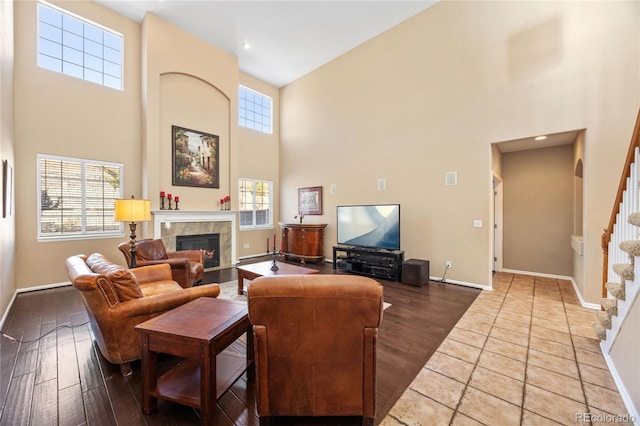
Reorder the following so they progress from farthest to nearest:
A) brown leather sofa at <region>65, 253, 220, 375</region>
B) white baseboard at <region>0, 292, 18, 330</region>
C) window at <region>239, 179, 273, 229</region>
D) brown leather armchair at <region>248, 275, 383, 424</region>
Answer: window at <region>239, 179, 273, 229</region>
white baseboard at <region>0, 292, 18, 330</region>
brown leather sofa at <region>65, 253, 220, 375</region>
brown leather armchair at <region>248, 275, 383, 424</region>

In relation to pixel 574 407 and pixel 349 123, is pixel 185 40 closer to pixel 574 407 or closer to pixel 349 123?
pixel 349 123

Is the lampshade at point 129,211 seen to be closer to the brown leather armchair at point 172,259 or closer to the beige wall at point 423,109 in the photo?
the brown leather armchair at point 172,259

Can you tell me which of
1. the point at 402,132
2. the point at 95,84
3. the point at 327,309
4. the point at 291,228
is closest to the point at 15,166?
the point at 95,84

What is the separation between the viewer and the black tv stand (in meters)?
4.58

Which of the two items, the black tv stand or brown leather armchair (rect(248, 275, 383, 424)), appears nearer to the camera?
brown leather armchair (rect(248, 275, 383, 424))

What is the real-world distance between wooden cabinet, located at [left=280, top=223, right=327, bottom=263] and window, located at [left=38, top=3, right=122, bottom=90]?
15.3 ft

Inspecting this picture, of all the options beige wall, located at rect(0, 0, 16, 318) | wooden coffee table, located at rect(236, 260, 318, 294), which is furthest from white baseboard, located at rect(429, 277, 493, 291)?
beige wall, located at rect(0, 0, 16, 318)

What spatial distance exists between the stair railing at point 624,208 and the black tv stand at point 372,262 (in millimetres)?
2504

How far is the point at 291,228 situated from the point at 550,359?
5.10m

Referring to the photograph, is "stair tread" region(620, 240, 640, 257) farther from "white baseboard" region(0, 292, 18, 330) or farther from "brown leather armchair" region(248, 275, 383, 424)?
"white baseboard" region(0, 292, 18, 330)

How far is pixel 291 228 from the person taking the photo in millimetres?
6406

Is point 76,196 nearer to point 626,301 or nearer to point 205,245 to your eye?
point 205,245

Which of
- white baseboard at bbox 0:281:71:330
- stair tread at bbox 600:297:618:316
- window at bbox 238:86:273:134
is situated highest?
window at bbox 238:86:273:134

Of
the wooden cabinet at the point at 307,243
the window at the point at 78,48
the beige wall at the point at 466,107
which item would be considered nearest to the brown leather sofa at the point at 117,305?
the wooden cabinet at the point at 307,243
